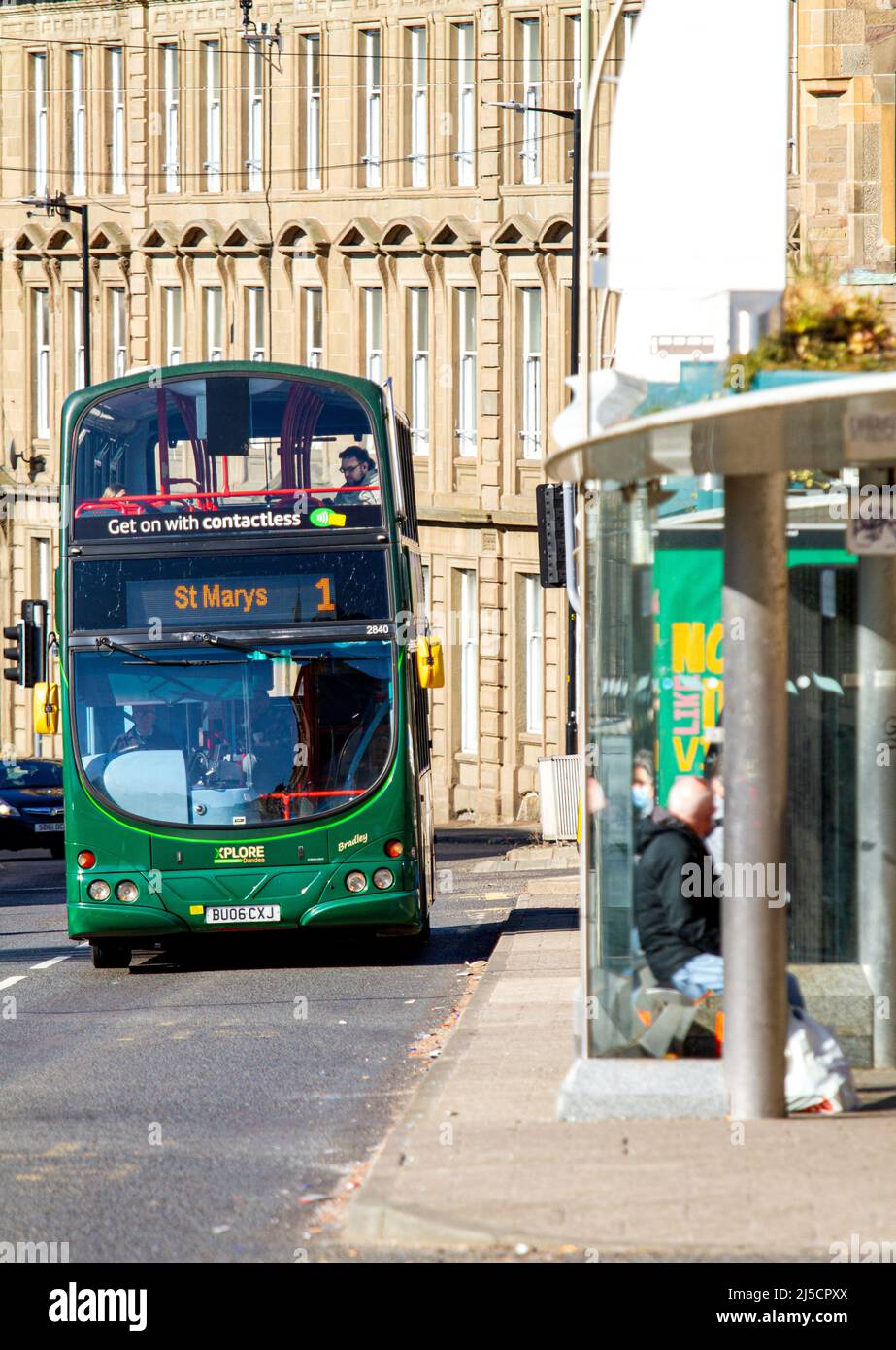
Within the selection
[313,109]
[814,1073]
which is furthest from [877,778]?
[313,109]

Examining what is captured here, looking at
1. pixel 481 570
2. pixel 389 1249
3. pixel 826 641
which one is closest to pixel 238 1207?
pixel 389 1249

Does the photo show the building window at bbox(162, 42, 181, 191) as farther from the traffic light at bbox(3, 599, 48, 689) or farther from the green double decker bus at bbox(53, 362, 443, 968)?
the green double decker bus at bbox(53, 362, 443, 968)

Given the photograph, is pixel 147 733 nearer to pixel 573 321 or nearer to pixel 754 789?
pixel 754 789

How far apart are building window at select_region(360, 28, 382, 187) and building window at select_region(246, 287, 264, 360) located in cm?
339

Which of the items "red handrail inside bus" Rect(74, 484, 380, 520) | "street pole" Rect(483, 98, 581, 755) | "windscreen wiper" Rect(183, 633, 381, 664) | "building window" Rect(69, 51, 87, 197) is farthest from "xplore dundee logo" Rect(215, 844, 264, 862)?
"building window" Rect(69, 51, 87, 197)

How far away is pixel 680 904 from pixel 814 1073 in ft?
3.10

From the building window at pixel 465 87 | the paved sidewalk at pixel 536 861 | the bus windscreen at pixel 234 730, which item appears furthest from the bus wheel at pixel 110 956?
the building window at pixel 465 87

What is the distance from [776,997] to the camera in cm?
909

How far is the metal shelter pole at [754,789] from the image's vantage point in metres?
9.05

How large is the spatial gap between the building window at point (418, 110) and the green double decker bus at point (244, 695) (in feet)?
79.8

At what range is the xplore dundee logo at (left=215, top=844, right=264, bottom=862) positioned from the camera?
645 inches

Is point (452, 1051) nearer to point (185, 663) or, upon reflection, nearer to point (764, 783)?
point (764, 783)

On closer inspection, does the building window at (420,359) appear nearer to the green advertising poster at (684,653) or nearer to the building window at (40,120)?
the building window at (40,120)

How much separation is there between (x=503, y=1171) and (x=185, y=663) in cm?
839
